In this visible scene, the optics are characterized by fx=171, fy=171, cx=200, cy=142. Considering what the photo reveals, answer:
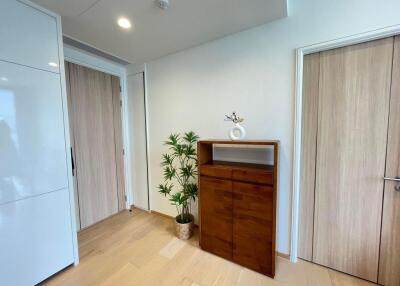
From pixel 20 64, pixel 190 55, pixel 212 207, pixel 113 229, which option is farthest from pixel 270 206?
pixel 20 64

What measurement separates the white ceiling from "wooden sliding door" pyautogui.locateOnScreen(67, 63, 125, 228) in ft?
2.03

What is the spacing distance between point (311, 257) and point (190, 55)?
2816 mm

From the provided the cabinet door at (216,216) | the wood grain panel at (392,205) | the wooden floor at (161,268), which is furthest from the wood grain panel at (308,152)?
the cabinet door at (216,216)

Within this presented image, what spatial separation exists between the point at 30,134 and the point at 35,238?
3.09 feet

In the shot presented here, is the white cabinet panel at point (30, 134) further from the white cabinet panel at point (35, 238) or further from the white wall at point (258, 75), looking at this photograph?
the white wall at point (258, 75)

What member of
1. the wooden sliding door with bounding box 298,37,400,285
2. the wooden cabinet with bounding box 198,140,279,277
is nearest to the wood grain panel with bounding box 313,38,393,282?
the wooden sliding door with bounding box 298,37,400,285

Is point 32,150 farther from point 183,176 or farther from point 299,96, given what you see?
point 299,96

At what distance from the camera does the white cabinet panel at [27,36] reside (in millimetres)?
1363

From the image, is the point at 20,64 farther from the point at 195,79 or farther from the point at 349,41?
the point at 349,41

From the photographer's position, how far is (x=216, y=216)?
1.91 metres

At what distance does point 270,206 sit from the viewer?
1.60 metres

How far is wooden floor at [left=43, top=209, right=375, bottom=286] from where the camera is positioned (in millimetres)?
1632

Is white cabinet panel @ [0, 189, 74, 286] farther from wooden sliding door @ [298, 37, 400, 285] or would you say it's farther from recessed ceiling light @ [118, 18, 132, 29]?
wooden sliding door @ [298, 37, 400, 285]

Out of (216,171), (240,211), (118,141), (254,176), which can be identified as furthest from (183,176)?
(118,141)
